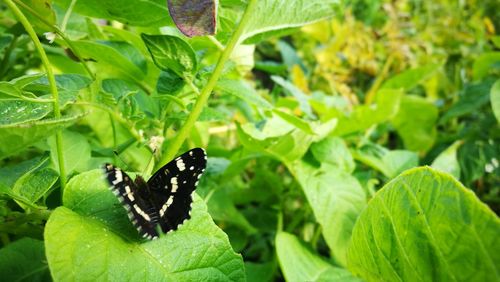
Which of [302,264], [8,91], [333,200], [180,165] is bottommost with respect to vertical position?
[302,264]

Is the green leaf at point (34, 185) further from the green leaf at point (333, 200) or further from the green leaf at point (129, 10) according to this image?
the green leaf at point (333, 200)

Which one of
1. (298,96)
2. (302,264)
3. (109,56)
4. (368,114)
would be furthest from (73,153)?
(368,114)

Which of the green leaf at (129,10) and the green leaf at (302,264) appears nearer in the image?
the green leaf at (129,10)

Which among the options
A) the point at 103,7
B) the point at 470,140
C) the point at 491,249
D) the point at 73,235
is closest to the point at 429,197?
the point at 491,249

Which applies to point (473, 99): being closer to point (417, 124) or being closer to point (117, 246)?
point (417, 124)

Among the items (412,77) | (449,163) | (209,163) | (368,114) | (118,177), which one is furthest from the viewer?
(412,77)

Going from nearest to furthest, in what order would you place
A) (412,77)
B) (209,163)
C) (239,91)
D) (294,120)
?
1. (239,91)
2. (294,120)
3. (209,163)
4. (412,77)

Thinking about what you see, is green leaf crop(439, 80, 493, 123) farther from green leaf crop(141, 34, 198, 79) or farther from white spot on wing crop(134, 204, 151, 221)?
white spot on wing crop(134, 204, 151, 221)

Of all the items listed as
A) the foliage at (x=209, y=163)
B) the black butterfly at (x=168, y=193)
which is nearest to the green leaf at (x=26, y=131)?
the foliage at (x=209, y=163)
